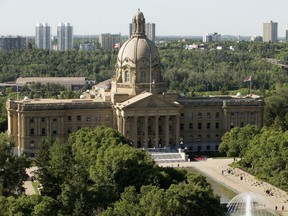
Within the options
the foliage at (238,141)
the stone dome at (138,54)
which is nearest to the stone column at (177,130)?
the foliage at (238,141)

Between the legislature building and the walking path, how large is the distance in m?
9.72

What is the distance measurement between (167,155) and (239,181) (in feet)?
59.3

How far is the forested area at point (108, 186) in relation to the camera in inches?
2311

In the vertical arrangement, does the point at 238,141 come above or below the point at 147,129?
below

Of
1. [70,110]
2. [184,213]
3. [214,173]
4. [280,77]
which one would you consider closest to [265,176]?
[214,173]

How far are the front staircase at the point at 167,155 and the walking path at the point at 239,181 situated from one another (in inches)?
81.2

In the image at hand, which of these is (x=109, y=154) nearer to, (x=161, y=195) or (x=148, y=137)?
(x=161, y=195)

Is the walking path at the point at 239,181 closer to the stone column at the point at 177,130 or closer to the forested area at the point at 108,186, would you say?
the stone column at the point at 177,130

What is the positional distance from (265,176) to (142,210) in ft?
103

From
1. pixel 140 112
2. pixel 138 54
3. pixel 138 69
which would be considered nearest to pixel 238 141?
pixel 140 112

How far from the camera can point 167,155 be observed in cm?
10244

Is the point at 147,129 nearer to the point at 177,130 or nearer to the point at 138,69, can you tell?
the point at 177,130

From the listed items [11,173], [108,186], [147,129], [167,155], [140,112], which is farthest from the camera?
[147,129]

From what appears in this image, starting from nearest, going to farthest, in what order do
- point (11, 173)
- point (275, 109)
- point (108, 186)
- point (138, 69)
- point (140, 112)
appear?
point (108, 186) < point (11, 173) < point (140, 112) < point (138, 69) < point (275, 109)
